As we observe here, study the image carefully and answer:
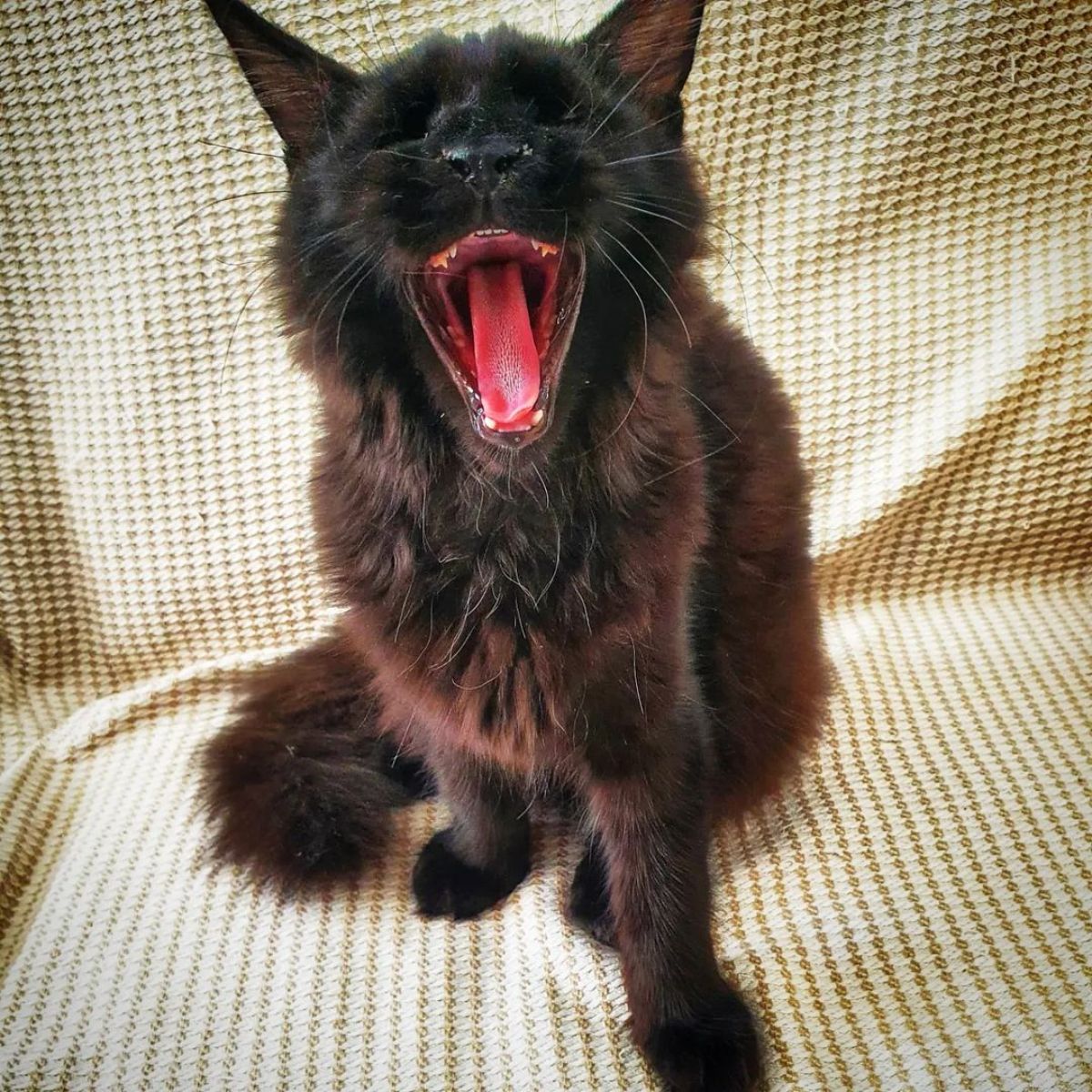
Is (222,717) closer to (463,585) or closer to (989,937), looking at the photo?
(463,585)

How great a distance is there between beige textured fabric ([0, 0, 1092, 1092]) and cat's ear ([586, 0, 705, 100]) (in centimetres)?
32

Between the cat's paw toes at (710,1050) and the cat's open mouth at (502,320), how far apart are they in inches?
20.2

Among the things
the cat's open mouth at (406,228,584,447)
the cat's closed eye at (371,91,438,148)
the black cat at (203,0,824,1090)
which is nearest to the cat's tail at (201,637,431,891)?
the black cat at (203,0,824,1090)

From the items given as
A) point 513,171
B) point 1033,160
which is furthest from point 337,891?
point 1033,160

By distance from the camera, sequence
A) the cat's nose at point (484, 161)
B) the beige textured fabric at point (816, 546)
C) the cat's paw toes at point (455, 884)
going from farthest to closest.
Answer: the cat's paw toes at point (455, 884) < the beige textured fabric at point (816, 546) < the cat's nose at point (484, 161)

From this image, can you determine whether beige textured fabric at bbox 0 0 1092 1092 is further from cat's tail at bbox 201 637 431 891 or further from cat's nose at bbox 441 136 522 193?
cat's nose at bbox 441 136 522 193

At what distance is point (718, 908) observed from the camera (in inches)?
38.4

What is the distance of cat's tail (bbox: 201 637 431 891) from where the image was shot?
104 centimetres

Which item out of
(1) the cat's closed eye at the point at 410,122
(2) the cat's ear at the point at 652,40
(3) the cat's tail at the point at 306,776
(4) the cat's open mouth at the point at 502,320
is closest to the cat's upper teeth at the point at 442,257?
(4) the cat's open mouth at the point at 502,320

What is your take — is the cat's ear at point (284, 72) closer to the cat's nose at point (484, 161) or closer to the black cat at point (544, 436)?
the black cat at point (544, 436)

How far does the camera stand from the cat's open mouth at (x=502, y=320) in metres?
0.74

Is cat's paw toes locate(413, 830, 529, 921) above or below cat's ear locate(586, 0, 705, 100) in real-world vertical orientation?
below

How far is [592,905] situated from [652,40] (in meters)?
0.80

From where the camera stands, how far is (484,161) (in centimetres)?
67
